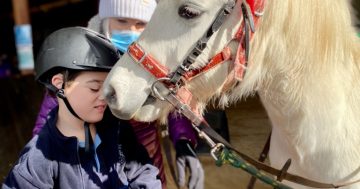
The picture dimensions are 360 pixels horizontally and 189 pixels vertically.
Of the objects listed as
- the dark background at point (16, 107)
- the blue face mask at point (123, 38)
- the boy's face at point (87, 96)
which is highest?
the blue face mask at point (123, 38)

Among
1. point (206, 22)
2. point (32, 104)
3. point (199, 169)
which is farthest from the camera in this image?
point (32, 104)

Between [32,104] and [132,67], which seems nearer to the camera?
[132,67]

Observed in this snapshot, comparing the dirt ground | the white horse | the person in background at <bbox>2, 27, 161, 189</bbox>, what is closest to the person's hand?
the person in background at <bbox>2, 27, 161, 189</bbox>

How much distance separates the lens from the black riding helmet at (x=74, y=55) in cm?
171

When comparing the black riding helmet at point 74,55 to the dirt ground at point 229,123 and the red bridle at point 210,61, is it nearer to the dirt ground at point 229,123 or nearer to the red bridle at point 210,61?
the red bridle at point 210,61

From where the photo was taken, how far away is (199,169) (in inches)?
81.2

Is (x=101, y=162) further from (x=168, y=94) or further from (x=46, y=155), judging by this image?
(x=168, y=94)

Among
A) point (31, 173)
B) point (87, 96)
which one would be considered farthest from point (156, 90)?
point (31, 173)

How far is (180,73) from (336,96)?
1.73 ft

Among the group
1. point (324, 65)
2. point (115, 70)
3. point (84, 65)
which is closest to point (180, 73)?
point (115, 70)

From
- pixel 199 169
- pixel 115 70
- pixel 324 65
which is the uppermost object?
pixel 324 65

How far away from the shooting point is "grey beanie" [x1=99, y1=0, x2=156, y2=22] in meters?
2.00

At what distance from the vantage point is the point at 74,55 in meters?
1.71

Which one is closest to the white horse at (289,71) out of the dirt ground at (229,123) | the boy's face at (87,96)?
the boy's face at (87,96)
